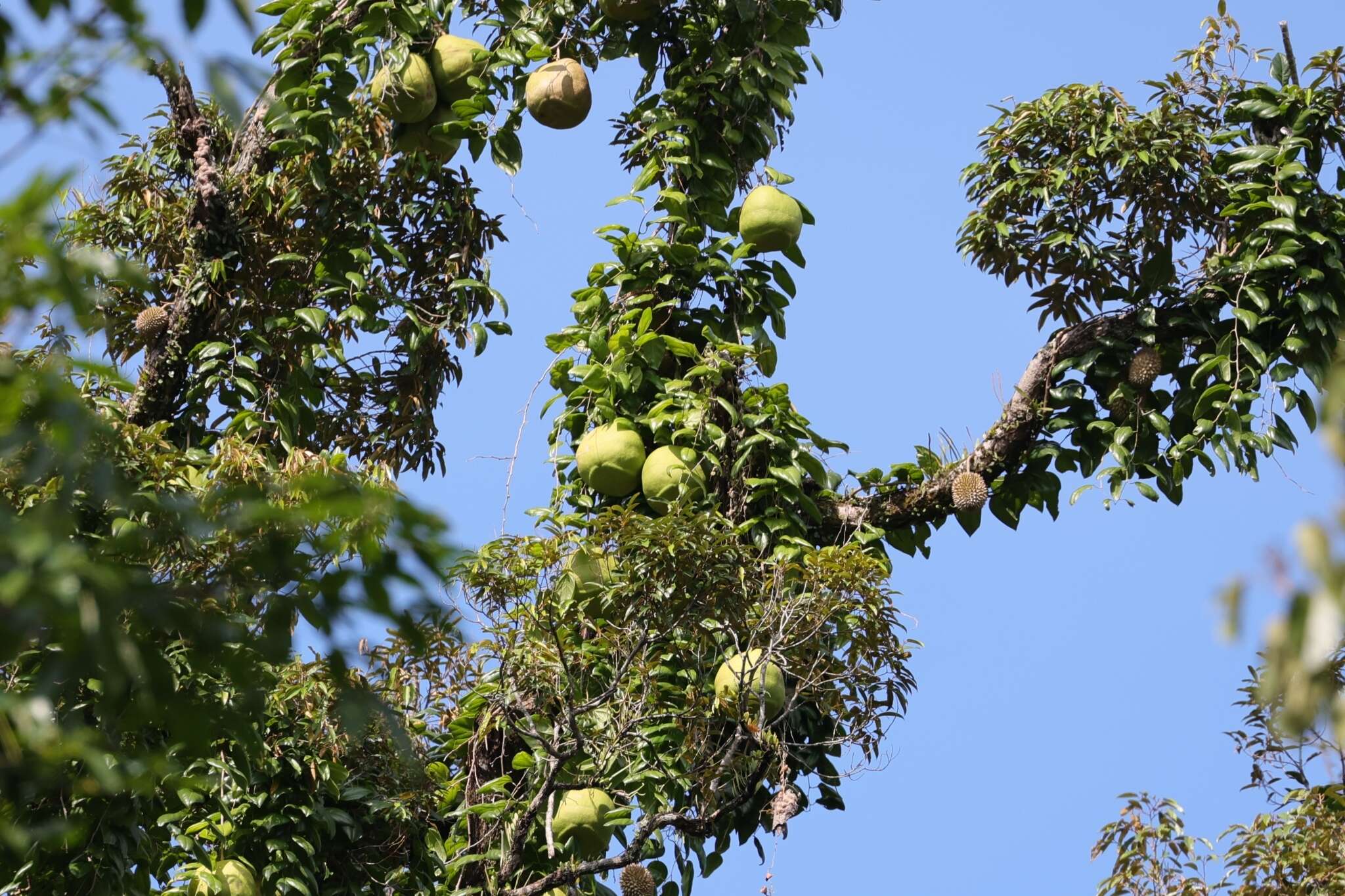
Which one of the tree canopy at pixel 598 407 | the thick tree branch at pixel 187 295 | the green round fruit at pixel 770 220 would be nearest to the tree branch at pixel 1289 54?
the tree canopy at pixel 598 407

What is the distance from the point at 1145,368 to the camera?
5.64 m

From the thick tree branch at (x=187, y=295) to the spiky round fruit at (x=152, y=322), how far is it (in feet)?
0.06

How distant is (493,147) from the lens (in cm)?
584

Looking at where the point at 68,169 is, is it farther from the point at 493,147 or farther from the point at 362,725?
the point at 493,147

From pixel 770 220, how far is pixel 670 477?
3.50ft

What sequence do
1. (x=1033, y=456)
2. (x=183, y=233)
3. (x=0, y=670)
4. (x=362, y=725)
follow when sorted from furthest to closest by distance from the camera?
(x=1033, y=456)
(x=183, y=233)
(x=0, y=670)
(x=362, y=725)

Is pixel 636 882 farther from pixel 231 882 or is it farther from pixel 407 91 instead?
pixel 407 91

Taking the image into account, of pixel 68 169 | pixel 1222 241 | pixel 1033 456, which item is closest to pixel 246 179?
pixel 1033 456

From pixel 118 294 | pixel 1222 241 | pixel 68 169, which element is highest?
pixel 1222 241

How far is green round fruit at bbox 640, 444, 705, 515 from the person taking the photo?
199 inches

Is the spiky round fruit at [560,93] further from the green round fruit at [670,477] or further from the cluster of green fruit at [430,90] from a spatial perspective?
the green round fruit at [670,477]

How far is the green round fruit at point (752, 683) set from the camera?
4.31 m

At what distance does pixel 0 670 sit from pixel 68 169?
2418mm

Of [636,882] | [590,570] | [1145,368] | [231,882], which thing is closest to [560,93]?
[590,570]
